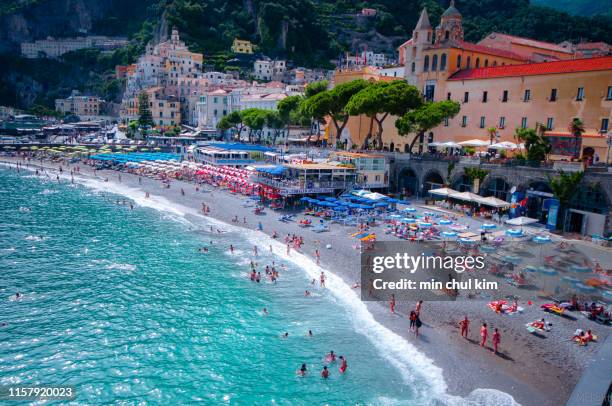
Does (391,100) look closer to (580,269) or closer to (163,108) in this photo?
(580,269)

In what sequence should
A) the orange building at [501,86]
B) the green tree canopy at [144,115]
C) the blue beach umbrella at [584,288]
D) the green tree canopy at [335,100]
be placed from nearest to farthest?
the blue beach umbrella at [584,288]
the orange building at [501,86]
the green tree canopy at [335,100]
the green tree canopy at [144,115]

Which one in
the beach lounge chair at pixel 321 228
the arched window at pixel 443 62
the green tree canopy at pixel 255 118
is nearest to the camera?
the beach lounge chair at pixel 321 228

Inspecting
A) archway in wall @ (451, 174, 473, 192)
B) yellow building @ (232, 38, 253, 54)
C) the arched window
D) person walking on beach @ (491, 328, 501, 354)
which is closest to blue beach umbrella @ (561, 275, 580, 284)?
person walking on beach @ (491, 328, 501, 354)

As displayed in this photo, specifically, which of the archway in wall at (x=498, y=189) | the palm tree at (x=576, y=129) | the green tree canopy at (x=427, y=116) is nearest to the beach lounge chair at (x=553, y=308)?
the archway in wall at (x=498, y=189)

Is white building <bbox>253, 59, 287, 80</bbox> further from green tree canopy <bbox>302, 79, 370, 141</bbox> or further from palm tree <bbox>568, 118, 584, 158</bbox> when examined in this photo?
palm tree <bbox>568, 118, 584, 158</bbox>

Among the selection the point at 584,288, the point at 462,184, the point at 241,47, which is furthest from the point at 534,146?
the point at 241,47

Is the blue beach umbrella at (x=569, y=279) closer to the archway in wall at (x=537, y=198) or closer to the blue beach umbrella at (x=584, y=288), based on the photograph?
the blue beach umbrella at (x=584, y=288)

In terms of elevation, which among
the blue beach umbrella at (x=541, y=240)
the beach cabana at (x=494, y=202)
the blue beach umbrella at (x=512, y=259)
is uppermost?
the beach cabana at (x=494, y=202)
